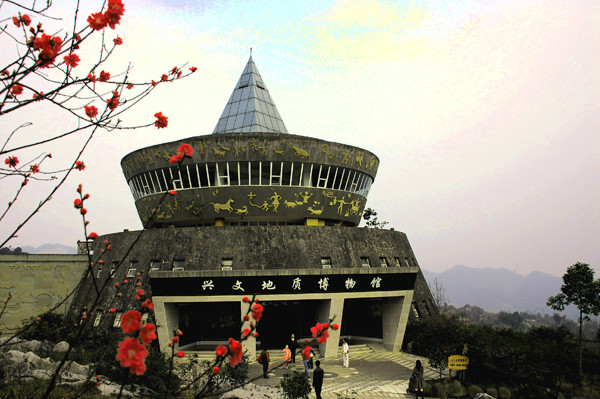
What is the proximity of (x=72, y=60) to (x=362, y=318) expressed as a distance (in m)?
24.7

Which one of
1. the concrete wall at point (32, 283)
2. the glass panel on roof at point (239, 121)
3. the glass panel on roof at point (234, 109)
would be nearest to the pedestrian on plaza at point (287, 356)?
the concrete wall at point (32, 283)

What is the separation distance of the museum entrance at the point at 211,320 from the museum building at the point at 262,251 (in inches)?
2.3

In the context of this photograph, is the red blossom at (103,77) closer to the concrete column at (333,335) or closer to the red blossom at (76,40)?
the red blossom at (76,40)

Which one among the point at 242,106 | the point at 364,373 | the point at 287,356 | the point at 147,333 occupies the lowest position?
the point at 364,373

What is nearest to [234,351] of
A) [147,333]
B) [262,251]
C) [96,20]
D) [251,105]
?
[147,333]

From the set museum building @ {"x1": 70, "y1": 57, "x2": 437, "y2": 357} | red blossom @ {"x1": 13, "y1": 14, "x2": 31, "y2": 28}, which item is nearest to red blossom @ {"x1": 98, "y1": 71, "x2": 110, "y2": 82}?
red blossom @ {"x1": 13, "y1": 14, "x2": 31, "y2": 28}

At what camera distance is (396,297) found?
24531 millimetres

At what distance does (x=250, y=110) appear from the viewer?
116 ft

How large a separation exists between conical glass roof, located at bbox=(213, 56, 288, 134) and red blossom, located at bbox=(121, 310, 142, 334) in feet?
104

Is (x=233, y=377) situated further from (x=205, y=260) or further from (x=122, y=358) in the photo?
(x=122, y=358)

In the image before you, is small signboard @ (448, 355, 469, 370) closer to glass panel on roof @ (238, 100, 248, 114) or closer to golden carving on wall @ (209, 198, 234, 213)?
golden carving on wall @ (209, 198, 234, 213)

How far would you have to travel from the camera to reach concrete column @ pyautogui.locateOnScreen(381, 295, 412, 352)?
24.1 meters

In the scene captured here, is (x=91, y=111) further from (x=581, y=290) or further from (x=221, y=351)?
(x=581, y=290)

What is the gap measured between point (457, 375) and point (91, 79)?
1902 centimetres
